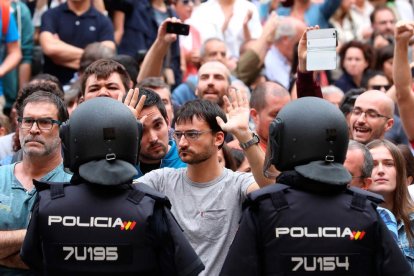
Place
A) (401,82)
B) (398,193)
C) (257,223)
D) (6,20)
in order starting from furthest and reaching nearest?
(6,20) < (401,82) < (398,193) < (257,223)

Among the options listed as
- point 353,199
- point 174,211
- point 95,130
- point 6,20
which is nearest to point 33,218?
point 95,130

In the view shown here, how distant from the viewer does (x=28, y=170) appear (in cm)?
662

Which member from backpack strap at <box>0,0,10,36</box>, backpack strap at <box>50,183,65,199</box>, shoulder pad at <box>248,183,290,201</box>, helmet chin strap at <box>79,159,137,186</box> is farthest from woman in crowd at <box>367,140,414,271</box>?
backpack strap at <box>0,0,10,36</box>

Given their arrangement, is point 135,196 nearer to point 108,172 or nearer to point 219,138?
point 108,172

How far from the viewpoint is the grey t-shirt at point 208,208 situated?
6140mm

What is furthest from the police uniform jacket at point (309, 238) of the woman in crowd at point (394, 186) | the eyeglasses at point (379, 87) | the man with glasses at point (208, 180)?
the eyeglasses at point (379, 87)

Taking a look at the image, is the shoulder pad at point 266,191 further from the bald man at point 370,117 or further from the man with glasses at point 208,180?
the bald man at point 370,117

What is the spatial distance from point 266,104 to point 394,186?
152cm

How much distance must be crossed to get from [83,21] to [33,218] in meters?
5.90

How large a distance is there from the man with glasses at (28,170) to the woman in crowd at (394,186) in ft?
7.54

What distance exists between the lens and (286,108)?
544 centimetres

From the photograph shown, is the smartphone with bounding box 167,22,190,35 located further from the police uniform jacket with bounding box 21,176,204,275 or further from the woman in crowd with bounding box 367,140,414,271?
the police uniform jacket with bounding box 21,176,204,275

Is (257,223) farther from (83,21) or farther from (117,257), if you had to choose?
(83,21)

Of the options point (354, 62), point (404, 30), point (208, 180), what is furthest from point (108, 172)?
point (354, 62)
